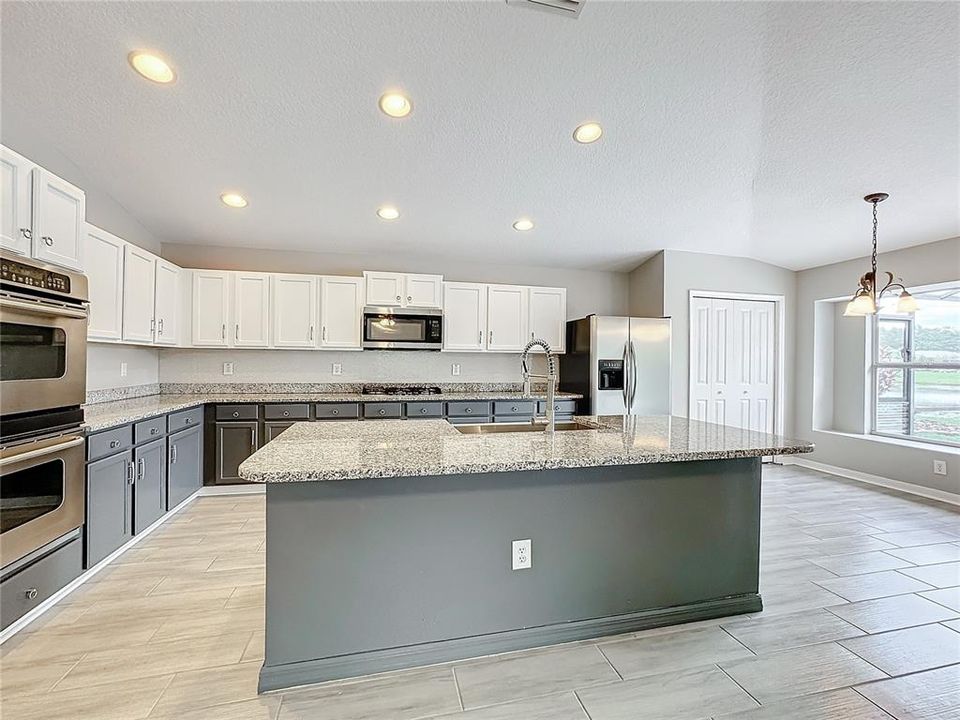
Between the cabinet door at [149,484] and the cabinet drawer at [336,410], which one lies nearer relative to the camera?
the cabinet door at [149,484]

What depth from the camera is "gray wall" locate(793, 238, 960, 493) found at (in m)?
4.24

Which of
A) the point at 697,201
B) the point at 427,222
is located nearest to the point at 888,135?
the point at 697,201

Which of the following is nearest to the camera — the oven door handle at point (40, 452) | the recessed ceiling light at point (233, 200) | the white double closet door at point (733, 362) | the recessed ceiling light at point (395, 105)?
the oven door handle at point (40, 452)

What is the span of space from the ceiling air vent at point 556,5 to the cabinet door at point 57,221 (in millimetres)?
2341

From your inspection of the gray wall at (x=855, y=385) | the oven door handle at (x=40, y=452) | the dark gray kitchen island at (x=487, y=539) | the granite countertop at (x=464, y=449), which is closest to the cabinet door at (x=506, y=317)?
the granite countertop at (x=464, y=449)

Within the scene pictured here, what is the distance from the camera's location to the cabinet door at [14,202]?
1.97 m

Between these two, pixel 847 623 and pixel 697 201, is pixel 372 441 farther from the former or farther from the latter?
pixel 697 201

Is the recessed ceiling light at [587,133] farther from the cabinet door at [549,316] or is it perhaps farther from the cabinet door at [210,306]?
the cabinet door at [210,306]

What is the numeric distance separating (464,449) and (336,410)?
2.72 meters

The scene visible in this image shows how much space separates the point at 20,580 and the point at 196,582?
Result: 742mm

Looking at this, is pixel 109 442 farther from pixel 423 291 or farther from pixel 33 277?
pixel 423 291

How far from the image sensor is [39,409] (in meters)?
2.14

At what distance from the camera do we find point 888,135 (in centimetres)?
296

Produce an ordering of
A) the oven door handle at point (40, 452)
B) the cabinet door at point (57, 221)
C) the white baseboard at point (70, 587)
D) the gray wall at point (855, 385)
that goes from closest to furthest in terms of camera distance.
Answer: the oven door handle at point (40, 452) < the white baseboard at point (70, 587) < the cabinet door at point (57, 221) < the gray wall at point (855, 385)
